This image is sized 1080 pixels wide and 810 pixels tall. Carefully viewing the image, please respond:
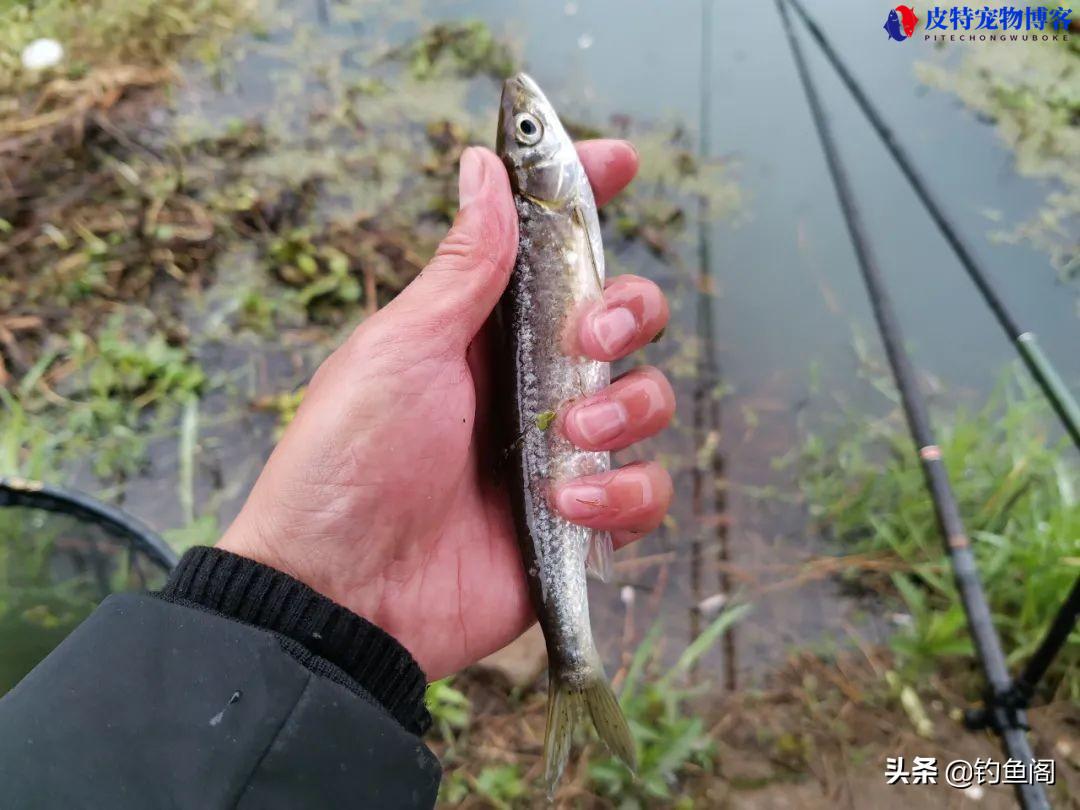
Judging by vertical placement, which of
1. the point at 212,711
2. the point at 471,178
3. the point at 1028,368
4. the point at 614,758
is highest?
the point at 471,178

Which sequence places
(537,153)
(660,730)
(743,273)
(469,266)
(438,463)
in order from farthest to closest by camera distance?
(743,273) < (660,730) < (537,153) < (438,463) < (469,266)

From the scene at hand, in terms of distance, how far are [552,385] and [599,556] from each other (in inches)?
23.5

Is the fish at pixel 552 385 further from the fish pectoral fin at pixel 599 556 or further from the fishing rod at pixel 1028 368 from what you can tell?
the fishing rod at pixel 1028 368

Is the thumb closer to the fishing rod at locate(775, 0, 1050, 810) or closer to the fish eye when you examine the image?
the fish eye

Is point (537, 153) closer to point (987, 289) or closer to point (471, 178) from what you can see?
point (471, 178)

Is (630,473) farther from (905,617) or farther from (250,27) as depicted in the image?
(250,27)

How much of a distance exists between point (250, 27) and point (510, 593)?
566cm

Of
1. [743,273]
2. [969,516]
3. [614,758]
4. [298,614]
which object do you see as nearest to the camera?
[298,614]

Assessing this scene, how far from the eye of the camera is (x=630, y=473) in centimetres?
221

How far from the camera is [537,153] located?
2199 mm

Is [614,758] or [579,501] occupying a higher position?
A: [579,501]

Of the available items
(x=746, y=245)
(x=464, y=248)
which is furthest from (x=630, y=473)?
(x=746, y=245)

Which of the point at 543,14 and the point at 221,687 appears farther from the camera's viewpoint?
the point at 543,14

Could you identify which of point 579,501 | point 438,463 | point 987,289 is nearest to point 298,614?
point 438,463
